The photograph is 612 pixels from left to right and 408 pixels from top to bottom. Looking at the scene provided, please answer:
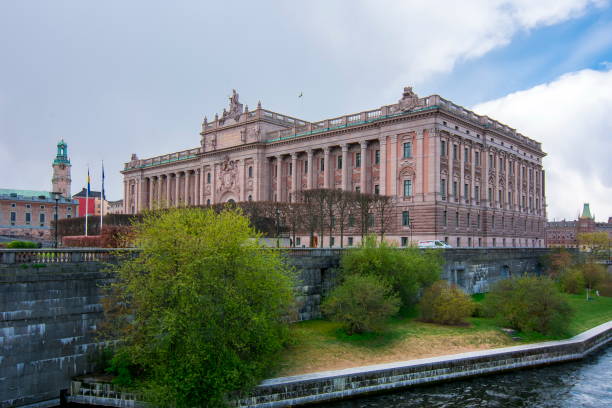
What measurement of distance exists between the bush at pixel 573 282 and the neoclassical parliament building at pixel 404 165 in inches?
565

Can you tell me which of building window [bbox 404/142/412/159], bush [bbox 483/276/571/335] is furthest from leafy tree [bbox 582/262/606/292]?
building window [bbox 404/142/412/159]

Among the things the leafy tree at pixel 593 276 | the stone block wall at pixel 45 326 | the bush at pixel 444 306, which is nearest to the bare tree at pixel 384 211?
the leafy tree at pixel 593 276

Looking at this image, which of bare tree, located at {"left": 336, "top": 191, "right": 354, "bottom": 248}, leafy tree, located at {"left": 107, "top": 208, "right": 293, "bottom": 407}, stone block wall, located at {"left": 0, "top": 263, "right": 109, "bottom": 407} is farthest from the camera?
bare tree, located at {"left": 336, "top": 191, "right": 354, "bottom": 248}

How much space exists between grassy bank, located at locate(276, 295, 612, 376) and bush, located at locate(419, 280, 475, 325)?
833mm

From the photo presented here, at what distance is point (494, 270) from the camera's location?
53219 millimetres

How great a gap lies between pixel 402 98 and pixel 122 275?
5148 cm

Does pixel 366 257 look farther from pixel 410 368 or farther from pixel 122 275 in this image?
pixel 122 275

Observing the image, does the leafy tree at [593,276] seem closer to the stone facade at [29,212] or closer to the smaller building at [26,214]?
the stone facade at [29,212]

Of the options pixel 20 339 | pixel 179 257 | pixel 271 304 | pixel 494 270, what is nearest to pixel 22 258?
pixel 20 339

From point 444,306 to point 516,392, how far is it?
406 inches

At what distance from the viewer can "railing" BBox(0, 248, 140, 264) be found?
21859 mm

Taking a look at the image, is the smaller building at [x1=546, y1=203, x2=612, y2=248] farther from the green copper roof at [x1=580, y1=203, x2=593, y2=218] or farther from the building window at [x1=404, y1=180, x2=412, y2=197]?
the building window at [x1=404, y1=180, x2=412, y2=197]

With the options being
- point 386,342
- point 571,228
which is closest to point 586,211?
point 571,228

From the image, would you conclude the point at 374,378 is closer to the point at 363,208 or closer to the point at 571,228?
the point at 363,208
